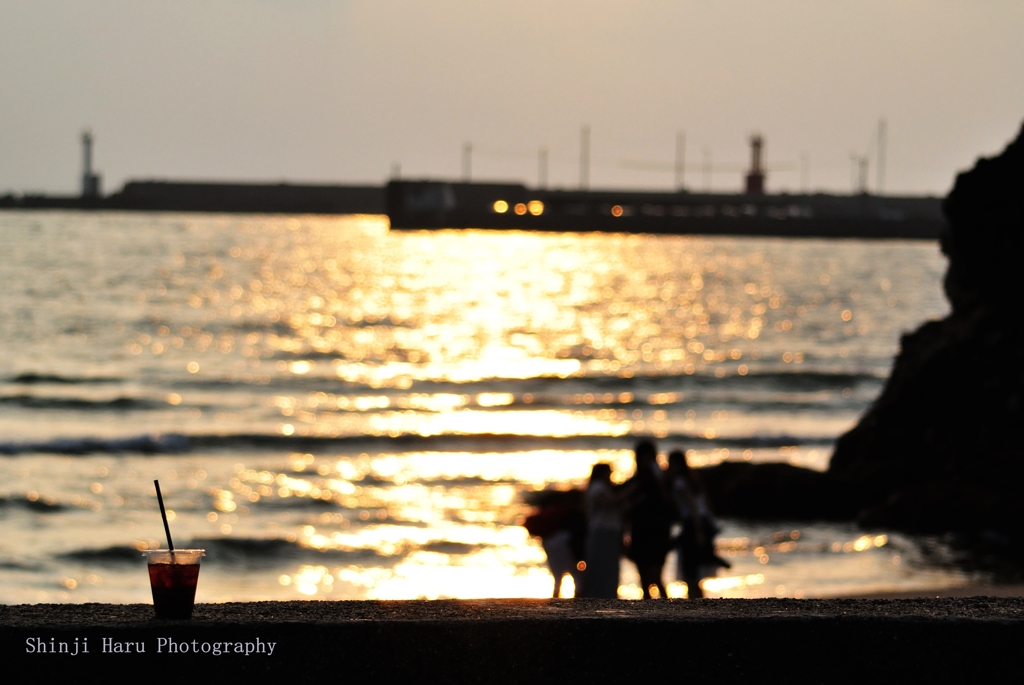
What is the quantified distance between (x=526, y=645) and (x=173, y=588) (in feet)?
3.30

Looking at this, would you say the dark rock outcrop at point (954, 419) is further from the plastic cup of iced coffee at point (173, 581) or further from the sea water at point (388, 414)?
the plastic cup of iced coffee at point (173, 581)

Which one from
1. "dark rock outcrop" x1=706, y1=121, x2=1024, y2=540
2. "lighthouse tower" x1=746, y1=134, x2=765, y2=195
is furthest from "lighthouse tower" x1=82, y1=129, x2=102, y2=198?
"dark rock outcrop" x1=706, y1=121, x2=1024, y2=540

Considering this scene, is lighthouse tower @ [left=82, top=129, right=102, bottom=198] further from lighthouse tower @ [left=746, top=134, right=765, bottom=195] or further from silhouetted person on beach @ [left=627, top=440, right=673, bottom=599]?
silhouetted person on beach @ [left=627, top=440, right=673, bottom=599]

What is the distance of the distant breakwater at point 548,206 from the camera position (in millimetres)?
140375

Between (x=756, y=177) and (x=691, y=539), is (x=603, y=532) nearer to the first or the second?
(x=691, y=539)

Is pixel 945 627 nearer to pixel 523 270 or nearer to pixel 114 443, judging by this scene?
pixel 114 443

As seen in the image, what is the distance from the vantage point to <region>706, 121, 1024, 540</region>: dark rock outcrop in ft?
43.4

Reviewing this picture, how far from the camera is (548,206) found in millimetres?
156125

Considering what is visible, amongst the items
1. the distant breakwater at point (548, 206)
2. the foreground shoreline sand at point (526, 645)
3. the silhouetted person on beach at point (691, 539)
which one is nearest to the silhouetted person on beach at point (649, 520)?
the silhouetted person on beach at point (691, 539)

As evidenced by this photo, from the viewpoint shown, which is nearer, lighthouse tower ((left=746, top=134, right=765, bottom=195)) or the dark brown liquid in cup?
the dark brown liquid in cup

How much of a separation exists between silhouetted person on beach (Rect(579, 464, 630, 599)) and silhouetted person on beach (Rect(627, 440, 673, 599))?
24 centimetres

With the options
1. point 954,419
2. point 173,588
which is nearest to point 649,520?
point 173,588

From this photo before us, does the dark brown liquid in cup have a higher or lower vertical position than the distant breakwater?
lower

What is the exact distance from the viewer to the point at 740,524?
46.1ft
